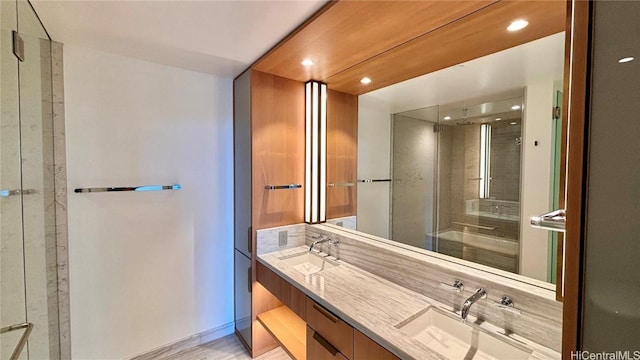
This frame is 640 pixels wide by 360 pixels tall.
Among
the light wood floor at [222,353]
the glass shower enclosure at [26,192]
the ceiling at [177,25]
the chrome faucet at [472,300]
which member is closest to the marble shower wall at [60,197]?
the glass shower enclosure at [26,192]

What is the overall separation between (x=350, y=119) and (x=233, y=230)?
1.45m

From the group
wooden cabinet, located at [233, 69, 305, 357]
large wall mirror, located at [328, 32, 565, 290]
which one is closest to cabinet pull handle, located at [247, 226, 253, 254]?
wooden cabinet, located at [233, 69, 305, 357]

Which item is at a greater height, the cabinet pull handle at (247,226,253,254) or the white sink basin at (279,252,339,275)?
the cabinet pull handle at (247,226,253,254)

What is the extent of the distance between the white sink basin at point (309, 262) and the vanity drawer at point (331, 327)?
0.42 m

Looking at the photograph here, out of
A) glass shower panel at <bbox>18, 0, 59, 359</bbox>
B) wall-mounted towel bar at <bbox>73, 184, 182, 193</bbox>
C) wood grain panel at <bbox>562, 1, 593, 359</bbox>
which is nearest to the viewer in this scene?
wood grain panel at <bbox>562, 1, 593, 359</bbox>

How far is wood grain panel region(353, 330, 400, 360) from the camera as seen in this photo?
1004 millimetres

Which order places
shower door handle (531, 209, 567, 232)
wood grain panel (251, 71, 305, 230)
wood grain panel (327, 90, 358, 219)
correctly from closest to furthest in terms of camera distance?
shower door handle (531, 209, 567, 232)
wood grain panel (251, 71, 305, 230)
wood grain panel (327, 90, 358, 219)

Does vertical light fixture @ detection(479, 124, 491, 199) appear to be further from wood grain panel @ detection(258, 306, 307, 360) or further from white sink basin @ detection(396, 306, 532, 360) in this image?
wood grain panel @ detection(258, 306, 307, 360)

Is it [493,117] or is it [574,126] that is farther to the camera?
[493,117]

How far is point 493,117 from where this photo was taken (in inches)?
60.7

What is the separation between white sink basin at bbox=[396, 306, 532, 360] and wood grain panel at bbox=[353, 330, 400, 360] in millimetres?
129

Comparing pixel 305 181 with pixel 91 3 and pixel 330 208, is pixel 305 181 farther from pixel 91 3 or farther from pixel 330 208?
pixel 91 3

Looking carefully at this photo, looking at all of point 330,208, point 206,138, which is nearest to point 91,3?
point 206,138

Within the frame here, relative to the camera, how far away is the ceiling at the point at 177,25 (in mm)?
1246
